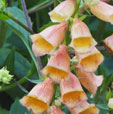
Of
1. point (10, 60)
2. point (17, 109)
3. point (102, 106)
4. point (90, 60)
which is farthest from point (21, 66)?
point (90, 60)

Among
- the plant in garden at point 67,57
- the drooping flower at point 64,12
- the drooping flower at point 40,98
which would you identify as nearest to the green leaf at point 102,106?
the plant in garden at point 67,57

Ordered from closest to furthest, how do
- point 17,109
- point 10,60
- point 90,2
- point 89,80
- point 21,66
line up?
point 90,2, point 89,80, point 17,109, point 10,60, point 21,66

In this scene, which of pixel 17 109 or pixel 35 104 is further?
pixel 17 109

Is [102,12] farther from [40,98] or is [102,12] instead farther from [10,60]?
[10,60]

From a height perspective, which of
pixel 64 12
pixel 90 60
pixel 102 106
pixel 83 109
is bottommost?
pixel 102 106

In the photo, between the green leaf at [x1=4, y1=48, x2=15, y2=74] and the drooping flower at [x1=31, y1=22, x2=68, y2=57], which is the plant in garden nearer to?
the drooping flower at [x1=31, y1=22, x2=68, y2=57]

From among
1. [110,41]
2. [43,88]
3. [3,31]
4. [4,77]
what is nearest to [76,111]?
[43,88]

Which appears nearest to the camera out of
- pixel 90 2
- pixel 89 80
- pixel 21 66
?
pixel 90 2
